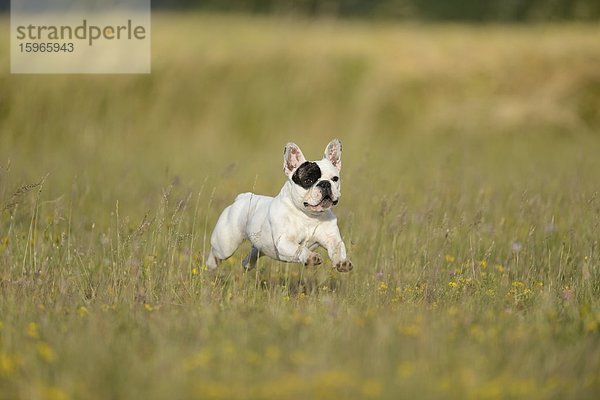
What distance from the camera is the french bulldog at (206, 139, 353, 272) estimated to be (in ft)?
21.5

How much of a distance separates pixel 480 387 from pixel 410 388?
14.9 inches

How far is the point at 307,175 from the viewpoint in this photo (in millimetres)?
6668

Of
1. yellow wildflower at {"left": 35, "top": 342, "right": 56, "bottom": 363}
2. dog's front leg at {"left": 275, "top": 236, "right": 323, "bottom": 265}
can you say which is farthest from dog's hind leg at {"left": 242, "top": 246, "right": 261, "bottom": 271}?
yellow wildflower at {"left": 35, "top": 342, "right": 56, "bottom": 363}

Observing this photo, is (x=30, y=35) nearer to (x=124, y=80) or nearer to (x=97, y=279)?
(x=124, y=80)

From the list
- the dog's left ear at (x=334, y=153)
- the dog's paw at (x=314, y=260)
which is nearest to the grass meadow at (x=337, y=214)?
the dog's paw at (x=314, y=260)

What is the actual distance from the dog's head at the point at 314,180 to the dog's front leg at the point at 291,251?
27cm

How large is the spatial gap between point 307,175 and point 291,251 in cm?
54

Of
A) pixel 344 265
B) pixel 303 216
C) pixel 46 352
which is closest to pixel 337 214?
pixel 303 216

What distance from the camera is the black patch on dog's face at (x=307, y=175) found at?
666cm

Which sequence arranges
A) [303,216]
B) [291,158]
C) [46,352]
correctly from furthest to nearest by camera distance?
[291,158] < [303,216] < [46,352]

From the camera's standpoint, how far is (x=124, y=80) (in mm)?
17688

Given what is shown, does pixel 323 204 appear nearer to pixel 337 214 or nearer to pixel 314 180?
pixel 314 180

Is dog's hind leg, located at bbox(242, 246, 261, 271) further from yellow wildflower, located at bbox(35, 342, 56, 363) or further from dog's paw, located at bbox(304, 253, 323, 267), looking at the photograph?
yellow wildflower, located at bbox(35, 342, 56, 363)

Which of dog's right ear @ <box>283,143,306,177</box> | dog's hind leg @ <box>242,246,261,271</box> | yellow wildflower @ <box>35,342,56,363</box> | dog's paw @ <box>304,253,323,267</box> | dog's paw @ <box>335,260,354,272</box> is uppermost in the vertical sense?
dog's right ear @ <box>283,143,306,177</box>
